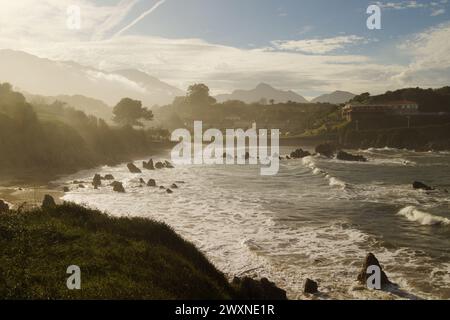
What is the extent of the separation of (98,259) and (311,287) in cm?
922

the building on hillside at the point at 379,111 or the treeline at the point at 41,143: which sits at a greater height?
the building on hillside at the point at 379,111

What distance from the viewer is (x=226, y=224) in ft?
105

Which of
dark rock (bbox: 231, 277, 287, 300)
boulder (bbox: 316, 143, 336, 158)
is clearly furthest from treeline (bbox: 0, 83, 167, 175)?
dark rock (bbox: 231, 277, 287, 300)

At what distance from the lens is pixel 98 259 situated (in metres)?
15.2

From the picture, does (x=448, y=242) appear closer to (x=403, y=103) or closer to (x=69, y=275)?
(x=69, y=275)

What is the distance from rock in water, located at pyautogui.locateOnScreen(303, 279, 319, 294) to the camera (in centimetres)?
1888

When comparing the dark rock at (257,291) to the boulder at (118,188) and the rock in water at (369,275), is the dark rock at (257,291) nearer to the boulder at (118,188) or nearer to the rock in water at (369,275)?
the rock in water at (369,275)

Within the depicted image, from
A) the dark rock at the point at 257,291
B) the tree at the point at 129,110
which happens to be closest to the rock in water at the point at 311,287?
the dark rock at the point at 257,291

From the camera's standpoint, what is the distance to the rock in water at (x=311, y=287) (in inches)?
743

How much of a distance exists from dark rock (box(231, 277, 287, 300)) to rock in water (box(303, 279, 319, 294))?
1.87 metres

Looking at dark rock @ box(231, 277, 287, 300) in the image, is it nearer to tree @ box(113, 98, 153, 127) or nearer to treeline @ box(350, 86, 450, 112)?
tree @ box(113, 98, 153, 127)

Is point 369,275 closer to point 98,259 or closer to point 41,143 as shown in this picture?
point 98,259

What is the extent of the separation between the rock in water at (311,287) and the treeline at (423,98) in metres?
146

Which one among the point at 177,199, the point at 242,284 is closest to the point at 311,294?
the point at 242,284
